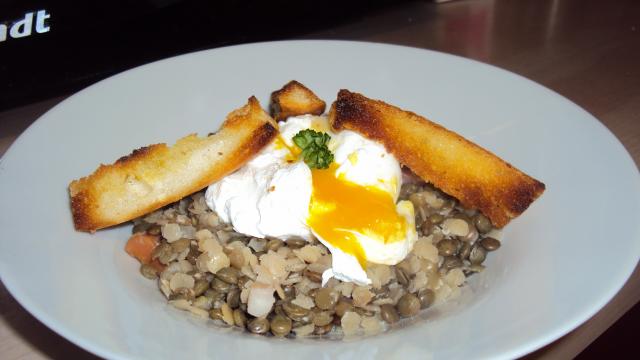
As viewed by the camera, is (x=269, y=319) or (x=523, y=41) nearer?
(x=269, y=319)

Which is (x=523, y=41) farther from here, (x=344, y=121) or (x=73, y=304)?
(x=73, y=304)

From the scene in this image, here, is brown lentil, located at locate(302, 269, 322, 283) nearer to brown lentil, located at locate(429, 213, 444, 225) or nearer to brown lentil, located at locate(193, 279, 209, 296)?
brown lentil, located at locate(193, 279, 209, 296)

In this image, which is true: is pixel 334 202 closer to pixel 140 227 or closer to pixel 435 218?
pixel 435 218

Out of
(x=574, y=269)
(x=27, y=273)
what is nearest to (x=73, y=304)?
(x=27, y=273)

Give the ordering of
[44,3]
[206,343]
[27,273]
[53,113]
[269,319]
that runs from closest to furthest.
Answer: [206,343]
[27,273]
[269,319]
[53,113]
[44,3]

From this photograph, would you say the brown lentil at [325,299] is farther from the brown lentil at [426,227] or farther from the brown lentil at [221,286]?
the brown lentil at [426,227]

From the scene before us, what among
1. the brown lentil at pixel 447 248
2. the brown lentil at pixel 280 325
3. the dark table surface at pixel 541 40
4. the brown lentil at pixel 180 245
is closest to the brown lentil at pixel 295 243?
the brown lentil at pixel 280 325
